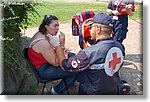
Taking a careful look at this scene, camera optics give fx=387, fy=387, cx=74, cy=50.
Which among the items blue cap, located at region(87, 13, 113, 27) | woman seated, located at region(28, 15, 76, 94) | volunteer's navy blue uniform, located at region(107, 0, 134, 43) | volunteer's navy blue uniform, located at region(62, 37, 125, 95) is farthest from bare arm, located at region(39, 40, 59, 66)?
volunteer's navy blue uniform, located at region(107, 0, 134, 43)

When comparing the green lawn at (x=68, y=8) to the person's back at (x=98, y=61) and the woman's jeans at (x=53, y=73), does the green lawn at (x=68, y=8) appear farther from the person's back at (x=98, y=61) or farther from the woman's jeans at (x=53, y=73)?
the woman's jeans at (x=53, y=73)

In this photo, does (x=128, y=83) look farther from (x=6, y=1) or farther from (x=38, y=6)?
(x=6, y=1)

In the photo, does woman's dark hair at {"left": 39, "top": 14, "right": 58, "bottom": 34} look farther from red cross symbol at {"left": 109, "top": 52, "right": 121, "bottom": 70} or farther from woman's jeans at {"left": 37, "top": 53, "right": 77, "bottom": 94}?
red cross symbol at {"left": 109, "top": 52, "right": 121, "bottom": 70}

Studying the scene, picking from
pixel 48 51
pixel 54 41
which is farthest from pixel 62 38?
pixel 48 51

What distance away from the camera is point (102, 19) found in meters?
3.84

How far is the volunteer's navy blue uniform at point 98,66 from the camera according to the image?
380cm

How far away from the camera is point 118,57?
395cm

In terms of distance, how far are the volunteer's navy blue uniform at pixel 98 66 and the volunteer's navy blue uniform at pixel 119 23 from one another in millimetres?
293

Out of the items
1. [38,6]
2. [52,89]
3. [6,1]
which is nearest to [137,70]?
[52,89]

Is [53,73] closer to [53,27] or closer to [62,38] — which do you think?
[62,38]

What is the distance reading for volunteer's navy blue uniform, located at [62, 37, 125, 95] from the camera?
3805mm

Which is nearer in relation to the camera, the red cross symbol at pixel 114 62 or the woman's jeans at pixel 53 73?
the red cross symbol at pixel 114 62

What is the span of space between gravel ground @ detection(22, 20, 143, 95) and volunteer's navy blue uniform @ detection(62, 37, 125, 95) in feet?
0.80

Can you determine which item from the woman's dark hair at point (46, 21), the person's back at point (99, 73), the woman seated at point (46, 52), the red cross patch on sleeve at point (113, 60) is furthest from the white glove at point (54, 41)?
the red cross patch on sleeve at point (113, 60)
